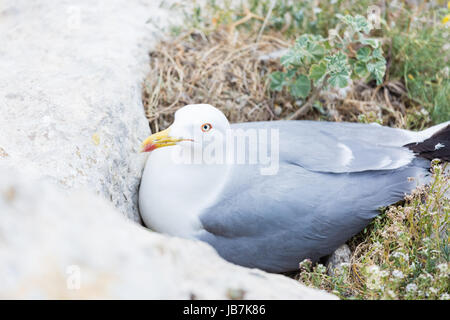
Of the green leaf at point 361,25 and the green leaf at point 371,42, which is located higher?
the green leaf at point 361,25

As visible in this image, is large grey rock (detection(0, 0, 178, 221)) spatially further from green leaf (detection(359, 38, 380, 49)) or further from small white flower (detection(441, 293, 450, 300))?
small white flower (detection(441, 293, 450, 300))

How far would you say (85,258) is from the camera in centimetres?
139

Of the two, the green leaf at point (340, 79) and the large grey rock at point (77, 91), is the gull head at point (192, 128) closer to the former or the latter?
the large grey rock at point (77, 91)

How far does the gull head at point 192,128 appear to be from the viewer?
7.52ft

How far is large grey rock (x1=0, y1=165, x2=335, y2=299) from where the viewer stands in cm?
138

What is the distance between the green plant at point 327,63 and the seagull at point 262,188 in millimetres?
518

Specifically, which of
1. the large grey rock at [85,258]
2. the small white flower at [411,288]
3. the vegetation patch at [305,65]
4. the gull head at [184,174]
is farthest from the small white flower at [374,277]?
the gull head at [184,174]

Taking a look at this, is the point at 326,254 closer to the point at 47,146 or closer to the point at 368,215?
the point at 368,215

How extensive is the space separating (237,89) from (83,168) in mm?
1336

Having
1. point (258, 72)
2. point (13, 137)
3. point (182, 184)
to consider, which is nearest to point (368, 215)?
point (182, 184)

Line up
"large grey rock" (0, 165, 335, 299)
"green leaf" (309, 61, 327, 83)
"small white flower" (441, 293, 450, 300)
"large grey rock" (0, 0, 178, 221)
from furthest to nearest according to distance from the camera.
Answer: "green leaf" (309, 61, 327, 83) < "large grey rock" (0, 0, 178, 221) < "small white flower" (441, 293, 450, 300) < "large grey rock" (0, 165, 335, 299)

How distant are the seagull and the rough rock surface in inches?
11.5

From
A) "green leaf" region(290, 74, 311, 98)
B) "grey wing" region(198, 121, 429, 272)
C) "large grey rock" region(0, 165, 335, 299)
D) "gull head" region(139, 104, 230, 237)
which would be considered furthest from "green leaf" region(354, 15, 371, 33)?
"large grey rock" region(0, 165, 335, 299)

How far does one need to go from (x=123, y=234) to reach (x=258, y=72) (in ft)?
7.06
